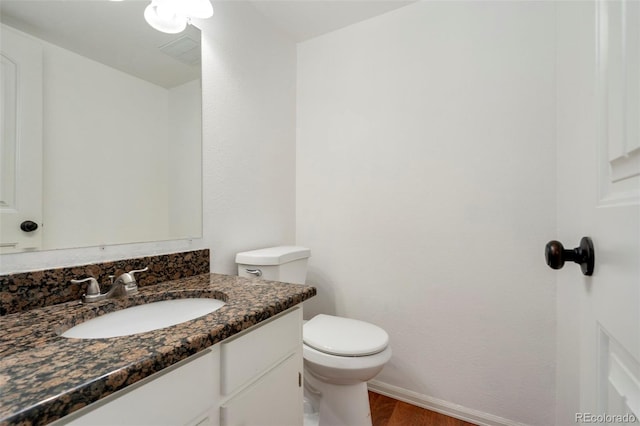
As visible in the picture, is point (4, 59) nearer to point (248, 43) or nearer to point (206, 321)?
point (206, 321)

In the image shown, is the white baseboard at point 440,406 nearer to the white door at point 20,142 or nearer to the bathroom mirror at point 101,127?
the bathroom mirror at point 101,127

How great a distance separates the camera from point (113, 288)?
86 centimetres

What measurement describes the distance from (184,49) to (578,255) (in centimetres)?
151

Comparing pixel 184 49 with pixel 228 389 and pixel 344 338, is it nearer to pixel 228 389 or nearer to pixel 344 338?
pixel 228 389

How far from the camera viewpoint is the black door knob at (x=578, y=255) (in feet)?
1.48

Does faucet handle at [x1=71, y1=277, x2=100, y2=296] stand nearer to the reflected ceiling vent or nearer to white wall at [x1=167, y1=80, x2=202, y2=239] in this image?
white wall at [x1=167, y1=80, x2=202, y2=239]

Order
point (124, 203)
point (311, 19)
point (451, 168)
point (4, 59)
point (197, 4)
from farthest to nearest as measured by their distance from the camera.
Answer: point (311, 19) < point (451, 168) < point (197, 4) < point (124, 203) < point (4, 59)

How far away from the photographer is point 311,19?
1717mm

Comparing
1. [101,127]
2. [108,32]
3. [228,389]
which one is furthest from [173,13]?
[228,389]

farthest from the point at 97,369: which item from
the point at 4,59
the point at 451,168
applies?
the point at 451,168

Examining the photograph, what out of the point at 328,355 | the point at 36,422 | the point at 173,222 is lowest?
the point at 328,355

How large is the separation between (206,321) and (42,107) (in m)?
0.80

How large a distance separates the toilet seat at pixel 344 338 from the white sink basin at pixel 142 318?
0.56m

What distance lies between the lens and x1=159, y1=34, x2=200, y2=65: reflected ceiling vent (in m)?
1.19
